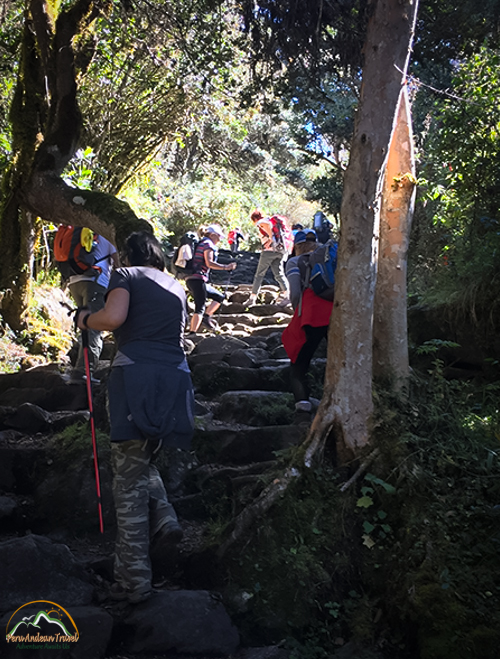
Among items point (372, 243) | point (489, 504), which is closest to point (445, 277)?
point (372, 243)

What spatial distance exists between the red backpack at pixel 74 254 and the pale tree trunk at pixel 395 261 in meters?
3.54

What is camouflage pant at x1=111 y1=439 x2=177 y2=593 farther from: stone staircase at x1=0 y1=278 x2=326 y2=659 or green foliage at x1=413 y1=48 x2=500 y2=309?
green foliage at x1=413 y1=48 x2=500 y2=309

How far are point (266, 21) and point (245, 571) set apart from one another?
17.1 ft

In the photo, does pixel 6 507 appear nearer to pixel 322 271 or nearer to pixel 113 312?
pixel 113 312

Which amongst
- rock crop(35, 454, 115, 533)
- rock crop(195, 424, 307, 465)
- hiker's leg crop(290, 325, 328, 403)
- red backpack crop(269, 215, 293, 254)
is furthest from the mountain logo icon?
red backpack crop(269, 215, 293, 254)

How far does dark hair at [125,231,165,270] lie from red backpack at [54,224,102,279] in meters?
2.95

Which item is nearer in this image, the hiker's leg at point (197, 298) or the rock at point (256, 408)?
the rock at point (256, 408)

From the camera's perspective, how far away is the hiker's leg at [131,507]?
12.7ft

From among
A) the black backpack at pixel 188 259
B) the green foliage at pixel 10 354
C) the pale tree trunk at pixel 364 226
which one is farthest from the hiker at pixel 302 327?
the green foliage at pixel 10 354

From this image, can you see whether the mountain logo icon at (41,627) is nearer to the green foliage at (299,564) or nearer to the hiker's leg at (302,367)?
the green foliage at (299,564)

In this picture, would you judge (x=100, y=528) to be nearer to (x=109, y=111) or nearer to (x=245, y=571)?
(x=245, y=571)

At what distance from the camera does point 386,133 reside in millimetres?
4570

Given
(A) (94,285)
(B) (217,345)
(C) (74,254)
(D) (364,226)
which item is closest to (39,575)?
(D) (364,226)

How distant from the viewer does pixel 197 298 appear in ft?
32.3
